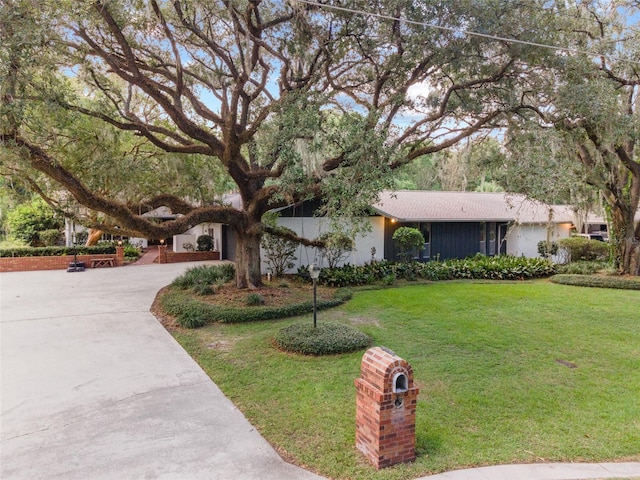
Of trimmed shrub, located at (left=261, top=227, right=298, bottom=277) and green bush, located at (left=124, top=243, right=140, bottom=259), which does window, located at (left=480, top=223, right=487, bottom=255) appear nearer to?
trimmed shrub, located at (left=261, top=227, right=298, bottom=277)

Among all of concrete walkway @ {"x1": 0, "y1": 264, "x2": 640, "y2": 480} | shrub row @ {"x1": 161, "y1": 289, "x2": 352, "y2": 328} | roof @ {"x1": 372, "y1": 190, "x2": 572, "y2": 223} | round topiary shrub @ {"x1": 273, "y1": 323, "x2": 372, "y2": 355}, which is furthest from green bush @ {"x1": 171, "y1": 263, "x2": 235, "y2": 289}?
roof @ {"x1": 372, "y1": 190, "x2": 572, "y2": 223}

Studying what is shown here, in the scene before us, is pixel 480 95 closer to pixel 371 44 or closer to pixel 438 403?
pixel 371 44

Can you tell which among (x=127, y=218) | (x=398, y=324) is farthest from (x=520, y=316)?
(x=127, y=218)

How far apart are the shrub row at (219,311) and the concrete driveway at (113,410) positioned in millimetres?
591

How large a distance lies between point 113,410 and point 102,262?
13.7m

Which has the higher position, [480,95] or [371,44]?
[371,44]

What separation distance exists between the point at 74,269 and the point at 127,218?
9027mm

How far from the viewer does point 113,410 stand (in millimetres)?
4625

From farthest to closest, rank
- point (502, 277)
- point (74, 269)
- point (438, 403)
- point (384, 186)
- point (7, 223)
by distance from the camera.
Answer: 1. point (7, 223)
2. point (74, 269)
3. point (502, 277)
4. point (384, 186)
5. point (438, 403)

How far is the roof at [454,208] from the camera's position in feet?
51.6

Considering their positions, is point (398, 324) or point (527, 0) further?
point (398, 324)

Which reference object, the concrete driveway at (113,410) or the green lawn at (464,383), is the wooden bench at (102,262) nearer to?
the concrete driveway at (113,410)

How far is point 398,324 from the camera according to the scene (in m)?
8.25

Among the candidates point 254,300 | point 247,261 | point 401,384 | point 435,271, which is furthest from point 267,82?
point 401,384
